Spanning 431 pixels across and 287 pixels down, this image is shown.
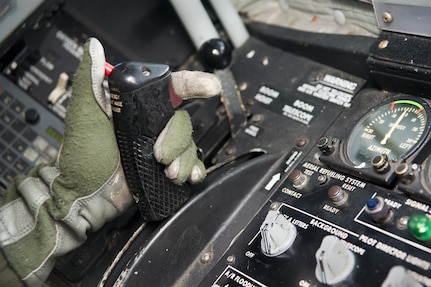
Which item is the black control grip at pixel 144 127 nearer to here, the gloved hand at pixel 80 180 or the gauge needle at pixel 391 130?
the gloved hand at pixel 80 180

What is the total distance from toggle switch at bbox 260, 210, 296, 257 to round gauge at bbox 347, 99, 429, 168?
0.23 meters

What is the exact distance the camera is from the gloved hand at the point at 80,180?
167 centimetres

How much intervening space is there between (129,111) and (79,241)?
43 cm

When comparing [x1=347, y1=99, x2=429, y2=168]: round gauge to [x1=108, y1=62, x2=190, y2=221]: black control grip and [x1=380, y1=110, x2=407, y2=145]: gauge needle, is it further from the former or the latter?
[x1=108, y1=62, x2=190, y2=221]: black control grip

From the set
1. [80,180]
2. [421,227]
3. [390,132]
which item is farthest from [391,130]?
[80,180]

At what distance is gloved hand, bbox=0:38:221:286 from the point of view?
1670mm

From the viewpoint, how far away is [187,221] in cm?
178

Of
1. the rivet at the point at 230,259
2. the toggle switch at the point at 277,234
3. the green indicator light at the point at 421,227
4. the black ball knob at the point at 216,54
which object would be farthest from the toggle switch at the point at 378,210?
the black ball knob at the point at 216,54

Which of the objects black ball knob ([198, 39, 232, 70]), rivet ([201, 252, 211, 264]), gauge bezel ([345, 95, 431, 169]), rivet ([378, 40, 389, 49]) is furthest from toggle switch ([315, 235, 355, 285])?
black ball knob ([198, 39, 232, 70])

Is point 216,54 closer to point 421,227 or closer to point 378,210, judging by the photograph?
point 378,210

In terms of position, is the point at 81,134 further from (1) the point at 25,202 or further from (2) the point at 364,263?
(2) the point at 364,263

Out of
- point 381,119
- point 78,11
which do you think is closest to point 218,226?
point 381,119

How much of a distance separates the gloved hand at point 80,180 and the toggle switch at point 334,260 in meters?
0.41

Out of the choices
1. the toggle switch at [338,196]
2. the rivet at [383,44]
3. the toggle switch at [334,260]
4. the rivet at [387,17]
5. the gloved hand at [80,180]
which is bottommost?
the gloved hand at [80,180]
